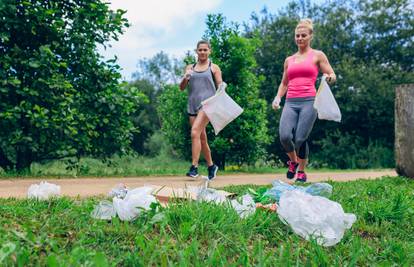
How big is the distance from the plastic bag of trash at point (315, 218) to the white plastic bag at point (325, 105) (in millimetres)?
3322

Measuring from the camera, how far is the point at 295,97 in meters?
7.15

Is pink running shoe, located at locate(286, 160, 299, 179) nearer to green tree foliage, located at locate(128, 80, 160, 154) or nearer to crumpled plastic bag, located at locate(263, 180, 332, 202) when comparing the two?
crumpled plastic bag, located at locate(263, 180, 332, 202)

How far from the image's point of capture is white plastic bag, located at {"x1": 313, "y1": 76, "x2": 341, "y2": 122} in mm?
6699

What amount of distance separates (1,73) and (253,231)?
6084mm

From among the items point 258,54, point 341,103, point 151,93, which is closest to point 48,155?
point 341,103

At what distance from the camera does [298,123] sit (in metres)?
7.12

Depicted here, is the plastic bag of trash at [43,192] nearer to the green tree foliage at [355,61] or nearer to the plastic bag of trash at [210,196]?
the plastic bag of trash at [210,196]

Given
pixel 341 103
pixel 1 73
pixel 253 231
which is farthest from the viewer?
pixel 341 103

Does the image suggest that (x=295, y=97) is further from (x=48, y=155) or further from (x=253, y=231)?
(x=48, y=155)

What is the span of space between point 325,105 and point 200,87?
1.94 meters

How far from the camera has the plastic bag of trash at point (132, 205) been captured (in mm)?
3414

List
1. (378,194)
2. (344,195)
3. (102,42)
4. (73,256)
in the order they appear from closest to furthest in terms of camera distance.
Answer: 1. (73,256)
2. (344,195)
3. (378,194)
4. (102,42)

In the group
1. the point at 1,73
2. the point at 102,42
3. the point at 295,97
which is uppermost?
the point at 102,42

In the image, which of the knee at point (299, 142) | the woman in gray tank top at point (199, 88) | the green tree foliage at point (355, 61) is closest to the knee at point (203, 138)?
the woman in gray tank top at point (199, 88)
